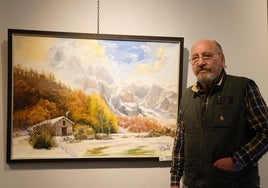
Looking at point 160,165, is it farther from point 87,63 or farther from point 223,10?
point 223,10

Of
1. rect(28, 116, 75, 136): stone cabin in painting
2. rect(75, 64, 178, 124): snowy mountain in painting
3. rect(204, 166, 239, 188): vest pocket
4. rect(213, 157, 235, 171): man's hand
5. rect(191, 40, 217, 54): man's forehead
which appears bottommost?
rect(204, 166, 239, 188): vest pocket

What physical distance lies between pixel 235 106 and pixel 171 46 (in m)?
0.64

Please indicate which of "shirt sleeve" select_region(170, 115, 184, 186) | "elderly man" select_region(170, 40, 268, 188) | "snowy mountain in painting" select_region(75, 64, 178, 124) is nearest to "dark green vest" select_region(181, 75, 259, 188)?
"elderly man" select_region(170, 40, 268, 188)

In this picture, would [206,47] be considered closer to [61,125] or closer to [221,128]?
[221,128]

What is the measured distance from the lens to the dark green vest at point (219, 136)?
160 cm

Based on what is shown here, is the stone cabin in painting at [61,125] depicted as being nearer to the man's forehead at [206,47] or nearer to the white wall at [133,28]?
the white wall at [133,28]

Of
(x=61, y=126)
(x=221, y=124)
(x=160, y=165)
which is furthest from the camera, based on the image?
(x=160, y=165)

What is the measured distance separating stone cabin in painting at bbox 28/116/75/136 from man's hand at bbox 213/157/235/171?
91 cm

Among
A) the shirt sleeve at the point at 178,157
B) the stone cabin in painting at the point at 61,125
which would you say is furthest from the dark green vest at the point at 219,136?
the stone cabin in painting at the point at 61,125

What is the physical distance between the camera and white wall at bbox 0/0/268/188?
77.2 inches

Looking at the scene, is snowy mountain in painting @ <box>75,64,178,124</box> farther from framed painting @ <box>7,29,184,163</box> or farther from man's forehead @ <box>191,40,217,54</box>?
man's forehead @ <box>191,40,217,54</box>

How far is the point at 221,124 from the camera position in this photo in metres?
1.62

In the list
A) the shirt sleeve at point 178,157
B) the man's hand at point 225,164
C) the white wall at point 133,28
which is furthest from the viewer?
the white wall at point 133,28

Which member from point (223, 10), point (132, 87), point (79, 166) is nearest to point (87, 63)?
point (132, 87)
